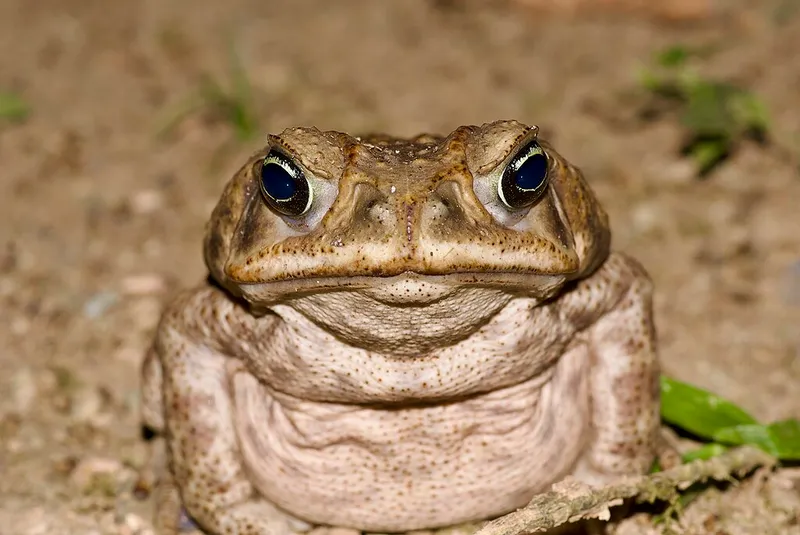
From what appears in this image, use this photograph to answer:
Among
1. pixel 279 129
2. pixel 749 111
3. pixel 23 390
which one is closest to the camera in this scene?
pixel 23 390

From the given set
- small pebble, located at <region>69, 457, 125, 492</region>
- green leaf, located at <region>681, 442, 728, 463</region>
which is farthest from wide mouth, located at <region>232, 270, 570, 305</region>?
small pebble, located at <region>69, 457, 125, 492</region>

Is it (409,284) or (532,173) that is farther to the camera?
(532,173)

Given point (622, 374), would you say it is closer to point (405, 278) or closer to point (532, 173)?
point (532, 173)

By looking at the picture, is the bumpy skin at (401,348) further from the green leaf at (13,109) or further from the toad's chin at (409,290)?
the green leaf at (13,109)

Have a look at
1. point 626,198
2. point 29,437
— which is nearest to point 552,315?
point 29,437

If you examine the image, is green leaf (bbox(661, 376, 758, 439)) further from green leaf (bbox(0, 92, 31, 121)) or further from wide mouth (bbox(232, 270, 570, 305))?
green leaf (bbox(0, 92, 31, 121))

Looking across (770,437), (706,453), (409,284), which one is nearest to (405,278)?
(409,284)
